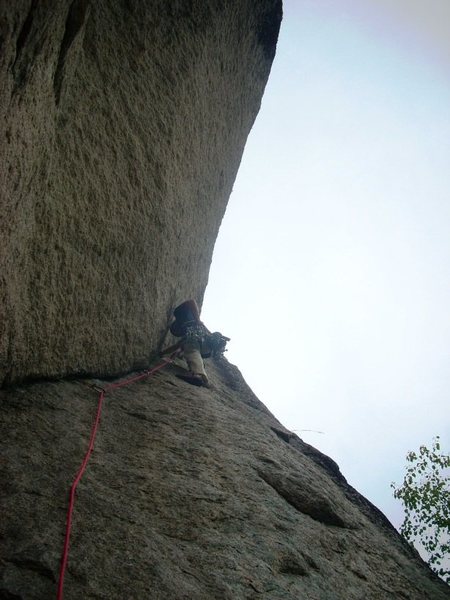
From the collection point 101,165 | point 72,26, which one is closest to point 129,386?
point 101,165

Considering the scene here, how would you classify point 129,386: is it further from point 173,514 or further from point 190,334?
point 173,514

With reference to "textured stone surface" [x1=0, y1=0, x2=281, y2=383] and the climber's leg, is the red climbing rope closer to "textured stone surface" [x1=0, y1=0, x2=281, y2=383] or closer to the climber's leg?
"textured stone surface" [x1=0, y1=0, x2=281, y2=383]

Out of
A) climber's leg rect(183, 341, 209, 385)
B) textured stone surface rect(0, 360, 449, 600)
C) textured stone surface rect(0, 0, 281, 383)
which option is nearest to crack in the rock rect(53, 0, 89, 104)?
textured stone surface rect(0, 0, 281, 383)

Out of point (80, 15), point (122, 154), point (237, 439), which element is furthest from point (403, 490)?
point (80, 15)

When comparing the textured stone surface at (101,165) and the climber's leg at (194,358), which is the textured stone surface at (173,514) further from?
the climber's leg at (194,358)

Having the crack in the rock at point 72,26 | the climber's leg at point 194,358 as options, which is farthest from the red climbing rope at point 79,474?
the crack in the rock at point 72,26

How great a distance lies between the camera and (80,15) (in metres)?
3.29

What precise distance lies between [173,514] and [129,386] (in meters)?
2.26

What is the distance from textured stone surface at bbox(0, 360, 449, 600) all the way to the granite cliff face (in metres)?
0.01

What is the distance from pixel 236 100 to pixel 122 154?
4033 mm

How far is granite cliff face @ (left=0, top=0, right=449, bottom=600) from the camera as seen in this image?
262 cm

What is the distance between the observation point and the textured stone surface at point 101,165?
3.11 meters

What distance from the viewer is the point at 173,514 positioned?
3.12 meters

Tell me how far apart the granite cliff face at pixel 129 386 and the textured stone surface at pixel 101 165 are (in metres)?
0.02
